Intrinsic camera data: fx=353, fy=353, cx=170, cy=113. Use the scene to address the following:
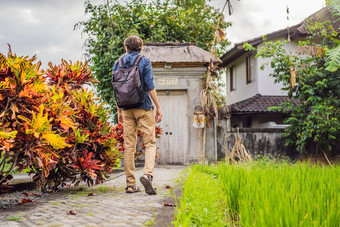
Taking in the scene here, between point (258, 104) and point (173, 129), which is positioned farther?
point (258, 104)

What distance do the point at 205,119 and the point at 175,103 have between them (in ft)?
3.38

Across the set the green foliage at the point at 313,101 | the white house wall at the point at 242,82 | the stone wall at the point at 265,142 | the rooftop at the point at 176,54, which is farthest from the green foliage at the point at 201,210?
the white house wall at the point at 242,82

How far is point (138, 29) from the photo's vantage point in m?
15.4

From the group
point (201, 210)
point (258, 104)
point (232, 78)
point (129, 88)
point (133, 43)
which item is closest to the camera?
point (201, 210)

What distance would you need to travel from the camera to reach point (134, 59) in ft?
14.9

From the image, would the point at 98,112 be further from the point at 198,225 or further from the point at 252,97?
the point at 252,97

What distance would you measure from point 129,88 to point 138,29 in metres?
11.6

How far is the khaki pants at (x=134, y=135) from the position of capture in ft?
14.8

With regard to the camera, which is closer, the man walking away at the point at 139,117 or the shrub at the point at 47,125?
the shrub at the point at 47,125

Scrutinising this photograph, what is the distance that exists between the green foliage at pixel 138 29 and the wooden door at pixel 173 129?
3.69 meters

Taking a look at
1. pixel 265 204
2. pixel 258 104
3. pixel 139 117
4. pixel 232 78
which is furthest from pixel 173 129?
pixel 232 78

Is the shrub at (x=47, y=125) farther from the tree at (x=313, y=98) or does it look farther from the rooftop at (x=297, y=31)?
the rooftop at (x=297, y=31)

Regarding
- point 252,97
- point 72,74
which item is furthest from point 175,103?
point 252,97

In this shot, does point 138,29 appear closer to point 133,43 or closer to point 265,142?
point 265,142
